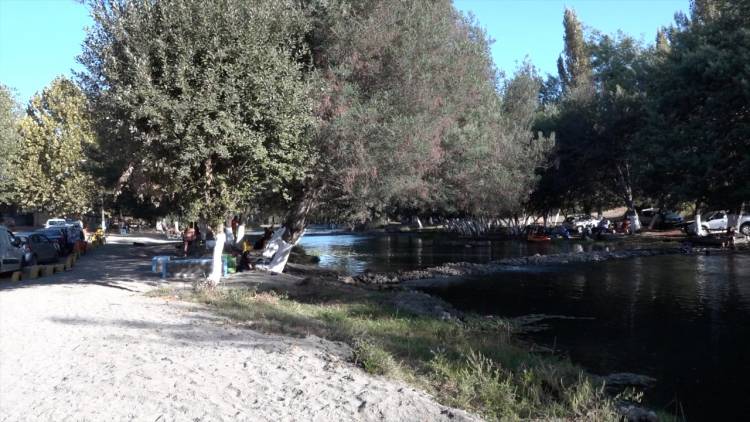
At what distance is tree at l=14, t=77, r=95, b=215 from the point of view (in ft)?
159

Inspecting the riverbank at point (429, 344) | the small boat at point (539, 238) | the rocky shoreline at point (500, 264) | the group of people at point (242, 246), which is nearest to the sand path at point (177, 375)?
the riverbank at point (429, 344)

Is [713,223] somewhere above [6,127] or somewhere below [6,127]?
below

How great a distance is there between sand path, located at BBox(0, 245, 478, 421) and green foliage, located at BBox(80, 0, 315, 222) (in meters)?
4.20

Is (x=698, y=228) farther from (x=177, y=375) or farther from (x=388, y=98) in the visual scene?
(x=177, y=375)

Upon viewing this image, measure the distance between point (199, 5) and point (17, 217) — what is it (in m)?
69.3

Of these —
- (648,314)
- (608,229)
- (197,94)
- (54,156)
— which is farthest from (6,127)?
A: (608,229)

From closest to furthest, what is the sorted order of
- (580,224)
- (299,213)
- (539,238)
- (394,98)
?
1. (394,98)
2. (299,213)
3. (539,238)
4. (580,224)

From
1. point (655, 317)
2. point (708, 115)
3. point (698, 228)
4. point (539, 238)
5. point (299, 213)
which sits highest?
point (708, 115)

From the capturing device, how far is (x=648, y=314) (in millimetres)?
17234

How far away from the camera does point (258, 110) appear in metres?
14.0

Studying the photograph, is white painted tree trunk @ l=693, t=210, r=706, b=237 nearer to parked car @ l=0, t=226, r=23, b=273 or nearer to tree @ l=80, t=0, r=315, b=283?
tree @ l=80, t=0, r=315, b=283

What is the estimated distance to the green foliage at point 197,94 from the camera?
43.7ft

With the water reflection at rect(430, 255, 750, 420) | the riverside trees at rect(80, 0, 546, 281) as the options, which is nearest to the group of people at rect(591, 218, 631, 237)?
the water reflection at rect(430, 255, 750, 420)

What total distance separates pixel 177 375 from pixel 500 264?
1056 inches
